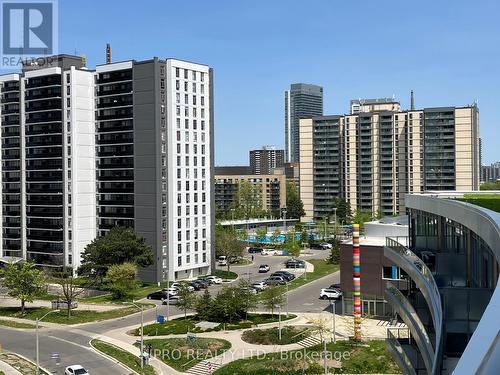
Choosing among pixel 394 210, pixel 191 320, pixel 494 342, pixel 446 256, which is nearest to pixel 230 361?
pixel 191 320

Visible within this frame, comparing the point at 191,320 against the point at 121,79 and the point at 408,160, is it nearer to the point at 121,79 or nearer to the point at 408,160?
the point at 121,79

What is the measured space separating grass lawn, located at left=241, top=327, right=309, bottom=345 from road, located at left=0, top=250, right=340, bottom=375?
10.3 m

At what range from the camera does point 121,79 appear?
83.5m

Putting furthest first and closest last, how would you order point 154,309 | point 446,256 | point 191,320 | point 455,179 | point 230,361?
point 455,179 → point 154,309 → point 191,320 → point 230,361 → point 446,256

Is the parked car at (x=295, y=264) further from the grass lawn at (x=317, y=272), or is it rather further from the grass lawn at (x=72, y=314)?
the grass lawn at (x=72, y=314)

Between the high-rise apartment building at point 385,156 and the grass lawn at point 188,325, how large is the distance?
84.6 metres

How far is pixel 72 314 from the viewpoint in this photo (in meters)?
63.0

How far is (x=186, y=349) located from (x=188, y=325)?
7.75m

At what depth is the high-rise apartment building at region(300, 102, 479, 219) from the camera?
138 meters

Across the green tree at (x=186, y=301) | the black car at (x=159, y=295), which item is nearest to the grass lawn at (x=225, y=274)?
the black car at (x=159, y=295)

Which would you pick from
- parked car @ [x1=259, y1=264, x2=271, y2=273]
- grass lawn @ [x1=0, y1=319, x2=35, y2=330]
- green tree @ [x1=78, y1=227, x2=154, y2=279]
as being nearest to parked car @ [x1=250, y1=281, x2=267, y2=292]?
parked car @ [x1=259, y1=264, x2=271, y2=273]

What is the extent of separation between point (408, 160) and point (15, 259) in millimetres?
93586

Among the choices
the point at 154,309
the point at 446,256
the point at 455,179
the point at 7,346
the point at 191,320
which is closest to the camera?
the point at 446,256

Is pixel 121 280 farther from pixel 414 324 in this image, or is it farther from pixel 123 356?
pixel 414 324
